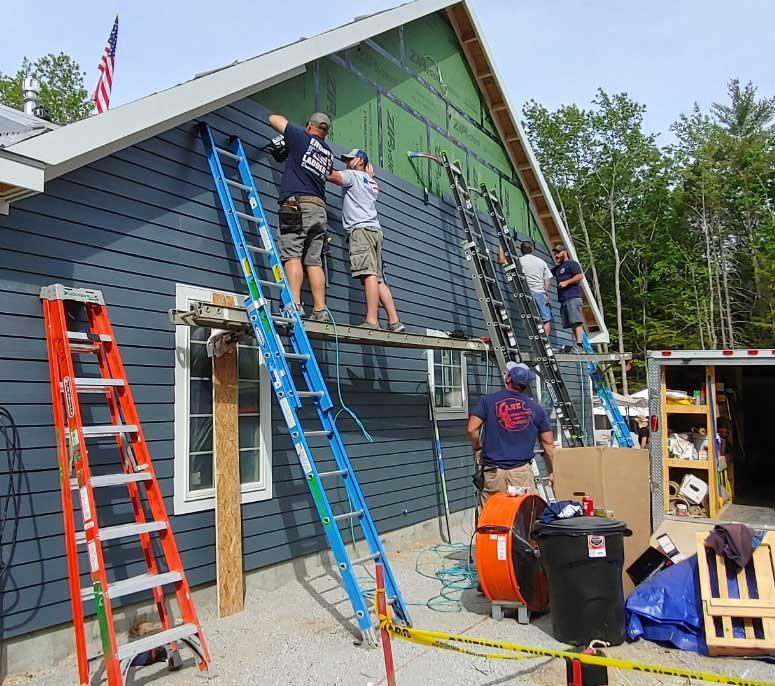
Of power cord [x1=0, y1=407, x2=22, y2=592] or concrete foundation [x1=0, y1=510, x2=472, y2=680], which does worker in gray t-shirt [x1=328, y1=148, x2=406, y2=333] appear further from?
power cord [x1=0, y1=407, x2=22, y2=592]

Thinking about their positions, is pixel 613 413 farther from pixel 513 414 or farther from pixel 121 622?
pixel 121 622

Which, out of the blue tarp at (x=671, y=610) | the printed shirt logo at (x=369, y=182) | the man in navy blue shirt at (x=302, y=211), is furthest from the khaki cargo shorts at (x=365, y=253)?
the blue tarp at (x=671, y=610)

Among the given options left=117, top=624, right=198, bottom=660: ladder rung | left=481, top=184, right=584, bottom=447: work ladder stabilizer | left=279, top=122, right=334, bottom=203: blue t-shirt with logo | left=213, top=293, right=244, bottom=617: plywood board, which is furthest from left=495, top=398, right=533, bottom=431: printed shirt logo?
left=117, top=624, right=198, bottom=660: ladder rung

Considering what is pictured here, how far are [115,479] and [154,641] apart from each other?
0.98 metres

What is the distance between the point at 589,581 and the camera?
4.60 m

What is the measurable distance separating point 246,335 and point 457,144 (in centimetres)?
621

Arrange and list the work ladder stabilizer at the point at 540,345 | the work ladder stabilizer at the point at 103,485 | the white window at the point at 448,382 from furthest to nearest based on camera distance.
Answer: the white window at the point at 448,382
the work ladder stabilizer at the point at 540,345
the work ladder stabilizer at the point at 103,485

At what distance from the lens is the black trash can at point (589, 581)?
460 cm

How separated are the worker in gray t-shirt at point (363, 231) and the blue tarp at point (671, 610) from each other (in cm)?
330

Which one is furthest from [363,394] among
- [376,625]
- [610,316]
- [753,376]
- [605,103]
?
[605,103]

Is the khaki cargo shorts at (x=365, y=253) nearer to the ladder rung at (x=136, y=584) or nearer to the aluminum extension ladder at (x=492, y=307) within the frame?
the aluminum extension ladder at (x=492, y=307)

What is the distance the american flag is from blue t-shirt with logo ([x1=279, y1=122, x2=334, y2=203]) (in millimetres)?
5029

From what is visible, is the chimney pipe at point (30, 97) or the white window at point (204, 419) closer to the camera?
the white window at point (204, 419)

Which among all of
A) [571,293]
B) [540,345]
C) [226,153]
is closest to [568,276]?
[571,293]
